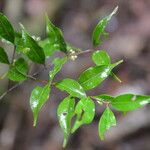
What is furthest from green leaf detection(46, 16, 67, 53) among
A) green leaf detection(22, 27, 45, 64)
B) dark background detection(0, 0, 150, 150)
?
dark background detection(0, 0, 150, 150)

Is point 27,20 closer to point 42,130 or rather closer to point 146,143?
point 42,130

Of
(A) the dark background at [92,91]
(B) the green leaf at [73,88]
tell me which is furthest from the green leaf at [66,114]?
(A) the dark background at [92,91]

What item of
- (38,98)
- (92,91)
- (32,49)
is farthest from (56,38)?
(92,91)

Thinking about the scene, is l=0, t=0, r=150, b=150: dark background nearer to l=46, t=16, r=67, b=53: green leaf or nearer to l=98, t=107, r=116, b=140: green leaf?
l=46, t=16, r=67, b=53: green leaf

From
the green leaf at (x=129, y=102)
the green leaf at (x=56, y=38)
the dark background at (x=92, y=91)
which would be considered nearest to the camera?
the green leaf at (x=129, y=102)

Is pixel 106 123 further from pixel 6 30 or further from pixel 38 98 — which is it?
pixel 6 30

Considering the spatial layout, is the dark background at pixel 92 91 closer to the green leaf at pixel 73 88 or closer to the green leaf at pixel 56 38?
the green leaf at pixel 56 38

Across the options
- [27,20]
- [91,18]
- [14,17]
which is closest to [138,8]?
[91,18]
